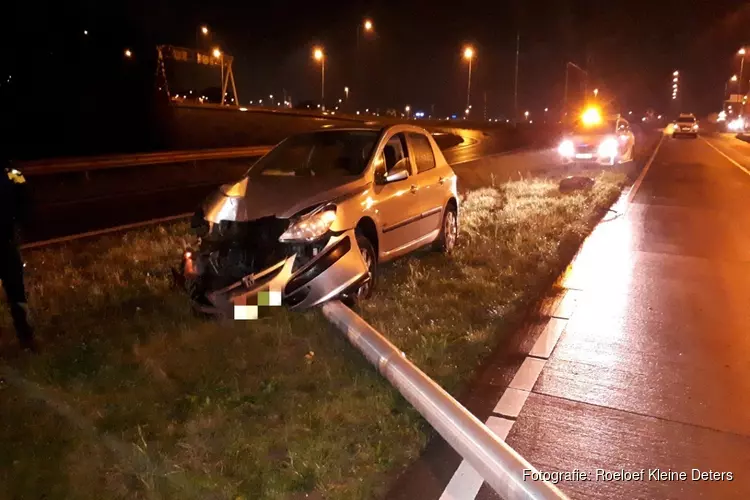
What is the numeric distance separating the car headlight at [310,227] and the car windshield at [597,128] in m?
16.5

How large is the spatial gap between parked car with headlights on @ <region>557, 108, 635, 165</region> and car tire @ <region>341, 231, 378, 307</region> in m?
15.2

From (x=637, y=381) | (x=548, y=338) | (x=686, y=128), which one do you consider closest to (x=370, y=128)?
(x=548, y=338)

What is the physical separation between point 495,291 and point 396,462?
137 inches

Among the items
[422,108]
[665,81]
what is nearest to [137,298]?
[422,108]

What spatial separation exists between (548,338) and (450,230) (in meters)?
3.07

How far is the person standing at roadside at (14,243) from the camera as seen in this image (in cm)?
494

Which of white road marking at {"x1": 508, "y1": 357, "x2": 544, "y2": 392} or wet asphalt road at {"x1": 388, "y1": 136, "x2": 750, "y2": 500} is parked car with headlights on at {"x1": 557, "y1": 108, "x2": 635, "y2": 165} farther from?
white road marking at {"x1": 508, "y1": 357, "x2": 544, "y2": 392}

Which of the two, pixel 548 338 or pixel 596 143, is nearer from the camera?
pixel 548 338

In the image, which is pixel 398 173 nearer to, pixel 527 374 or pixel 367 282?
pixel 367 282

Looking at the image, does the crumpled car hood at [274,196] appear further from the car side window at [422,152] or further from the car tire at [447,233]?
the car tire at [447,233]

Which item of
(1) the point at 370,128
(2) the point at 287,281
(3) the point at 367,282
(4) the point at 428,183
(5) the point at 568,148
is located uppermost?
(1) the point at 370,128

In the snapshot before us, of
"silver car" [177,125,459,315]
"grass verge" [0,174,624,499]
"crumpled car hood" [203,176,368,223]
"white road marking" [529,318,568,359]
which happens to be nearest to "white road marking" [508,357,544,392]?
"white road marking" [529,318,568,359]

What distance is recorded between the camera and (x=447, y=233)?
8641 millimetres

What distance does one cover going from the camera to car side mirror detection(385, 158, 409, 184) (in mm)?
6742
